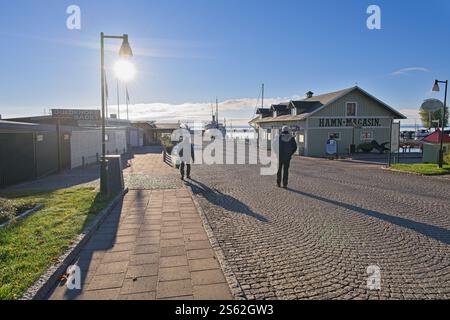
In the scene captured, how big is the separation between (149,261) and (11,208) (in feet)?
12.2

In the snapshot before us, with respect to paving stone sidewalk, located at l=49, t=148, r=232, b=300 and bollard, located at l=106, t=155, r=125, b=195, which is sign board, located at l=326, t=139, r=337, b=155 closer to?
bollard, located at l=106, t=155, r=125, b=195

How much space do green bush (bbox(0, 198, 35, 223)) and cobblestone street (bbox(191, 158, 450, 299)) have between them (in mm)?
3862

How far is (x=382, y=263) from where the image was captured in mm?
3998

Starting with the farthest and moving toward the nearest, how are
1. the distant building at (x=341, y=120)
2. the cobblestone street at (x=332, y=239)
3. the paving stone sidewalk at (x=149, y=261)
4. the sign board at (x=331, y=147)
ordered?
the distant building at (x=341, y=120)
the sign board at (x=331, y=147)
the cobblestone street at (x=332, y=239)
the paving stone sidewalk at (x=149, y=261)

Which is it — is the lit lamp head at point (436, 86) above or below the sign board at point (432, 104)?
above

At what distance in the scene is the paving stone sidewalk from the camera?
10.6 ft

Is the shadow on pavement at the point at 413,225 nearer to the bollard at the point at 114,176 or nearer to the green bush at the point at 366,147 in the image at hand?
the bollard at the point at 114,176

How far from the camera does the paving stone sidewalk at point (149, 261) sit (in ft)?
10.6

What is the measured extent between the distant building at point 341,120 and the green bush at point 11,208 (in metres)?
20.7

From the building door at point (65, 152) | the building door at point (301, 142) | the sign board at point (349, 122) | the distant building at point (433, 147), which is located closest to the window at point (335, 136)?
the sign board at point (349, 122)

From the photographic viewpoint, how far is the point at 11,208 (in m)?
5.83
